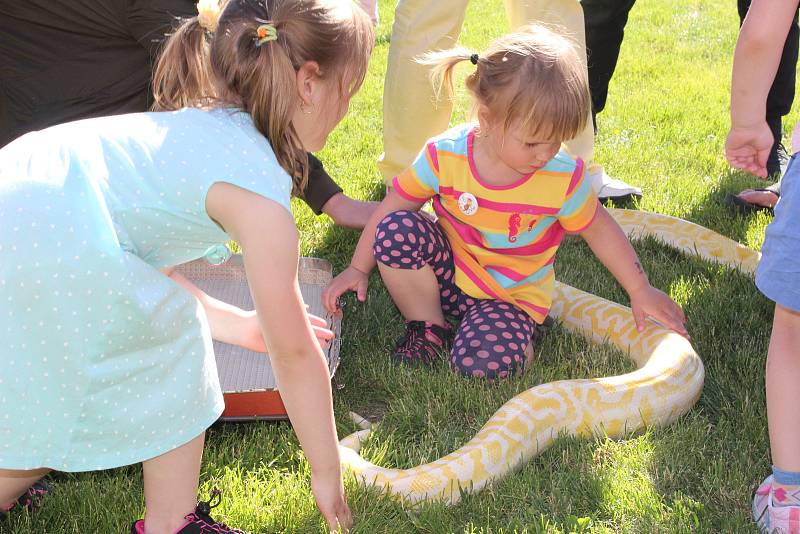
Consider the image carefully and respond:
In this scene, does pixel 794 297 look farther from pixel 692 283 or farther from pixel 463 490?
pixel 692 283

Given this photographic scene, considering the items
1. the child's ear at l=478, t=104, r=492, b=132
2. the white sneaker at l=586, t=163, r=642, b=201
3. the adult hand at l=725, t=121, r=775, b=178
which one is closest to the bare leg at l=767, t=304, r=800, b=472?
the adult hand at l=725, t=121, r=775, b=178

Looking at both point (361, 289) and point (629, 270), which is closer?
point (629, 270)

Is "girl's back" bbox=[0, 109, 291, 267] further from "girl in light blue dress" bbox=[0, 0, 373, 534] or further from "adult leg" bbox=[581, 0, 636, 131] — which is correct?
"adult leg" bbox=[581, 0, 636, 131]

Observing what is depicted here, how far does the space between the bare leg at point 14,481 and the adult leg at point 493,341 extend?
1.27 metres

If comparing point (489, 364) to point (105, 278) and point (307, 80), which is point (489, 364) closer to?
point (307, 80)

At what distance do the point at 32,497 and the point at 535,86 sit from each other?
1.72 metres

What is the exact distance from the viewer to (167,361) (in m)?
1.77

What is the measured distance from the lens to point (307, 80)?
1.78m

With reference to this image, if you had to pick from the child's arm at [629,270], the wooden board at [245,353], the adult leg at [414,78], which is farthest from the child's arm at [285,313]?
the adult leg at [414,78]

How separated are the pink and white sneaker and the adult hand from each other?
2.49 ft

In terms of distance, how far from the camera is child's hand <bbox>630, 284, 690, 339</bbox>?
108 inches

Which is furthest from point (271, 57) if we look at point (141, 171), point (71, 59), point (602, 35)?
point (602, 35)

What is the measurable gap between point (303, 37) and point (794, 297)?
1170 mm

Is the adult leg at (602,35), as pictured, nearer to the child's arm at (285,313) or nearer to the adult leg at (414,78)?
the adult leg at (414,78)
